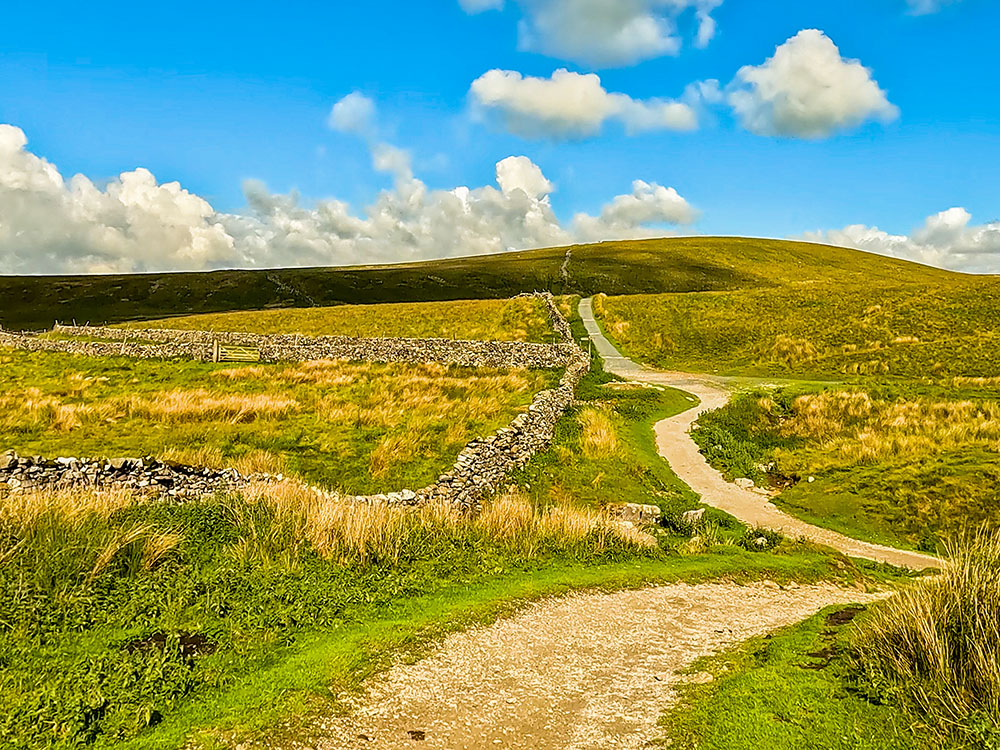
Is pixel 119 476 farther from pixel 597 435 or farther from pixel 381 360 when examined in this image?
pixel 381 360

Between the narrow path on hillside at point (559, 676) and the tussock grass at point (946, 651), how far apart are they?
213cm

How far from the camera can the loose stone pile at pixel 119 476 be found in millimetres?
13547

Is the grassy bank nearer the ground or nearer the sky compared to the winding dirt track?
nearer the sky

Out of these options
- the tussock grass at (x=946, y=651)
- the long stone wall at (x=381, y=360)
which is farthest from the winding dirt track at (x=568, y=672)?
the long stone wall at (x=381, y=360)

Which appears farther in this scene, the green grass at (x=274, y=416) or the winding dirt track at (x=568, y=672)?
the green grass at (x=274, y=416)

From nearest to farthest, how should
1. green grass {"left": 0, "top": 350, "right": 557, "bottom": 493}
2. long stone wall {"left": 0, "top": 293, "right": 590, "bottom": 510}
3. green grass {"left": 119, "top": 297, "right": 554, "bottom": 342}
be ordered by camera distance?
long stone wall {"left": 0, "top": 293, "right": 590, "bottom": 510}, green grass {"left": 0, "top": 350, "right": 557, "bottom": 493}, green grass {"left": 119, "top": 297, "right": 554, "bottom": 342}

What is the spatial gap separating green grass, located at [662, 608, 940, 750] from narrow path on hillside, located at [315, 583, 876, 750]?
1.32ft

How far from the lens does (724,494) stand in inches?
771

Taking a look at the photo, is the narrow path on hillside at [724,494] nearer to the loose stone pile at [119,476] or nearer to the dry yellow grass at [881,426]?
the dry yellow grass at [881,426]

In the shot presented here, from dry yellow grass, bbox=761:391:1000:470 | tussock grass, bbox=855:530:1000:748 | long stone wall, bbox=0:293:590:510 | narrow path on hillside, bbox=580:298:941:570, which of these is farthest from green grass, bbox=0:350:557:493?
dry yellow grass, bbox=761:391:1000:470

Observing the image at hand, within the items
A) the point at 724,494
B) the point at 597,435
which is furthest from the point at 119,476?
the point at 724,494

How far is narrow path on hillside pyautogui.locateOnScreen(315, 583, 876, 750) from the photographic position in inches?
231

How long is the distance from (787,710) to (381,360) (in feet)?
122

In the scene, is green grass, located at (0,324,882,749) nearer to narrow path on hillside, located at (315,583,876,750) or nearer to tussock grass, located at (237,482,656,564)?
tussock grass, located at (237,482,656,564)
